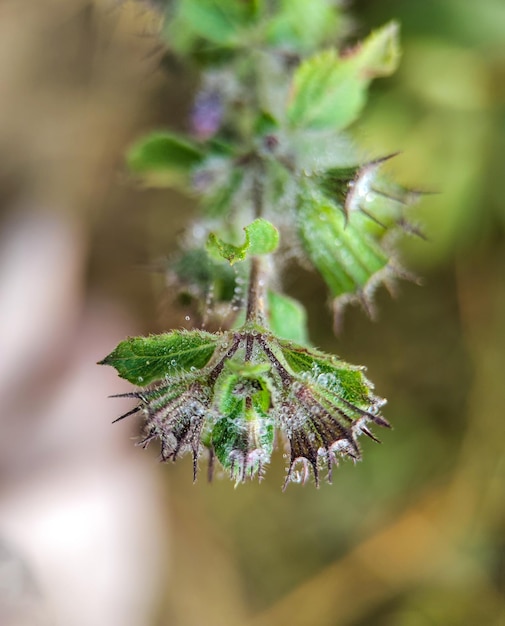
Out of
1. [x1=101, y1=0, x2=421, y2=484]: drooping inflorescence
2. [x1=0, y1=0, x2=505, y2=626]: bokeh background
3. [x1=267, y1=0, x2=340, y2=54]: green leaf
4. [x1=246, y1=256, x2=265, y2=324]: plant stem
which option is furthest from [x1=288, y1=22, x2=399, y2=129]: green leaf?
[x1=0, y1=0, x2=505, y2=626]: bokeh background

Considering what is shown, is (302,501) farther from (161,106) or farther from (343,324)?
(161,106)

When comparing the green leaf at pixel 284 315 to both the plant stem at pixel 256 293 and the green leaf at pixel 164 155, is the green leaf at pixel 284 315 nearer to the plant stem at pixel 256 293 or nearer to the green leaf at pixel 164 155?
the plant stem at pixel 256 293

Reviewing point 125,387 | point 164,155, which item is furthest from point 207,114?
point 125,387

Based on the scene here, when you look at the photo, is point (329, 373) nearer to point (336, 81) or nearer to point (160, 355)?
point (160, 355)

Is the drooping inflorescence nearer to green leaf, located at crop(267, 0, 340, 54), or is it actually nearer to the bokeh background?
green leaf, located at crop(267, 0, 340, 54)

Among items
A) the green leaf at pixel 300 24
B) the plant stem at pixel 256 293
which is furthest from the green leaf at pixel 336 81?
the plant stem at pixel 256 293

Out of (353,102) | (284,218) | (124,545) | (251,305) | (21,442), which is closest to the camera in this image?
(251,305)

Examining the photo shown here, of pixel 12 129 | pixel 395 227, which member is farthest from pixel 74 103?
pixel 395 227
